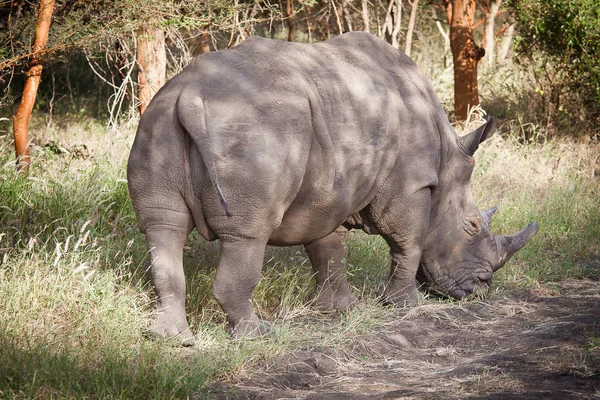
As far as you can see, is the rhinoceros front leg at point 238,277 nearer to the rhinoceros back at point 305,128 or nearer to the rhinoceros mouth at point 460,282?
the rhinoceros back at point 305,128

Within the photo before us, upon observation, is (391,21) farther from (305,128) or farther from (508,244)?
(305,128)

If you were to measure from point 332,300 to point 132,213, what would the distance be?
6.80ft

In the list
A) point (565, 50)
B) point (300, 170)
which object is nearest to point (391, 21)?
point (565, 50)

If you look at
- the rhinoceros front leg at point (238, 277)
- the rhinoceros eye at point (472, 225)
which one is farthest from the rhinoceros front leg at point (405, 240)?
the rhinoceros front leg at point (238, 277)

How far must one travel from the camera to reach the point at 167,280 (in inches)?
214

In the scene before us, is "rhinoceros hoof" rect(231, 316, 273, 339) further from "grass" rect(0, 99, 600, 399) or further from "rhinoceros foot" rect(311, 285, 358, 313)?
"rhinoceros foot" rect(311, 285, 358, 313)

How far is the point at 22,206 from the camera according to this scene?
6992 millimetres

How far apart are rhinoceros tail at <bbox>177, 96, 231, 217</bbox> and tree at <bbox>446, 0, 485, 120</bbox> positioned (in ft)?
23.6

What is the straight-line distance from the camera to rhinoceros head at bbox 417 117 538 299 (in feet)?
22.9

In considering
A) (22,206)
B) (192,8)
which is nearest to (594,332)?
(22,206)

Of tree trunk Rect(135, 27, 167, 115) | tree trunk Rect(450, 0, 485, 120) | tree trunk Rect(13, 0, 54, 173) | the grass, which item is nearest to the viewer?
the grass

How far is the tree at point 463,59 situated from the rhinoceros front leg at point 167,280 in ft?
23.6

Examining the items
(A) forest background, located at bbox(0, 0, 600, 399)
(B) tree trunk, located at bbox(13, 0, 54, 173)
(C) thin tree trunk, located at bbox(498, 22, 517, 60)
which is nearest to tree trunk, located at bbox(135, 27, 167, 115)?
(A) forest background, located at bbox(0, 0, 600, 399)

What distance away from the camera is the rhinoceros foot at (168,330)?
5383 millimetres
